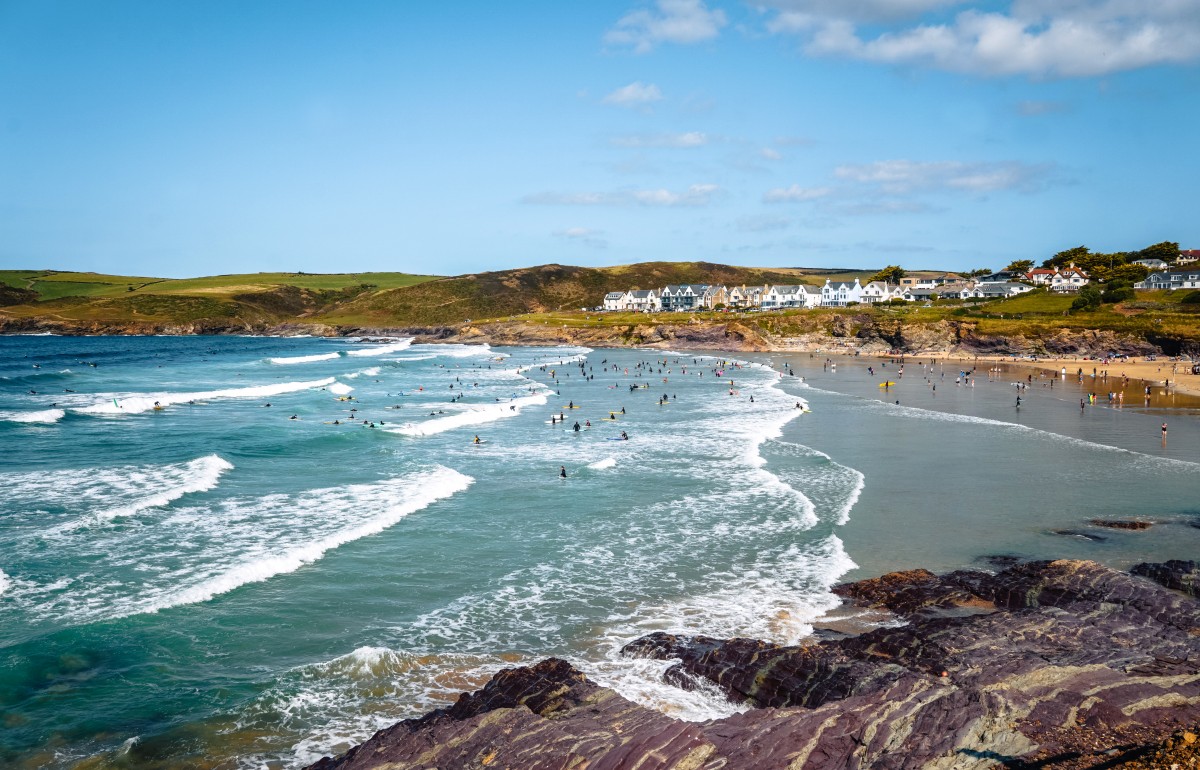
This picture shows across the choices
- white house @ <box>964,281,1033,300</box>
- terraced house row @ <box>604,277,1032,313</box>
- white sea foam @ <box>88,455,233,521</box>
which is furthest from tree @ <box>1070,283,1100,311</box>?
white sea foam @ <box>88,455,233,521</box>

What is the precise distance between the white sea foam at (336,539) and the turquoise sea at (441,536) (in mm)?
116

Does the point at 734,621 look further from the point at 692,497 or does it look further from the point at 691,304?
the point at 691,304

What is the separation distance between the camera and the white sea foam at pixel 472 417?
1981 inches

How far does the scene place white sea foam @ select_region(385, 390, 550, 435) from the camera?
50328mm

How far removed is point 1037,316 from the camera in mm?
116000

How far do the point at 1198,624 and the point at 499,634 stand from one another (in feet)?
52.5

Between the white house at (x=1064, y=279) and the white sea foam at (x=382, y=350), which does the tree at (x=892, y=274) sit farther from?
the white sea foam at (x=382, y=350)

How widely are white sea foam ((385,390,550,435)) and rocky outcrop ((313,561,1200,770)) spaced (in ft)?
114

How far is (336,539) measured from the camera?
26266 millimetres

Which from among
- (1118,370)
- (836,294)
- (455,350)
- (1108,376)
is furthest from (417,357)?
(836,294)

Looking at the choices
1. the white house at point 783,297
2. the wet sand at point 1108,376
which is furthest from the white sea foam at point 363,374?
the white house at point 783,297

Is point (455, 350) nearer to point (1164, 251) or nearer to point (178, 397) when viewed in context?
point (178, 397)

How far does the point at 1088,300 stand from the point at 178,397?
395ft

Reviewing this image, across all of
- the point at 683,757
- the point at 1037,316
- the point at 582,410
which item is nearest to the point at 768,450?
the point at 582,410
